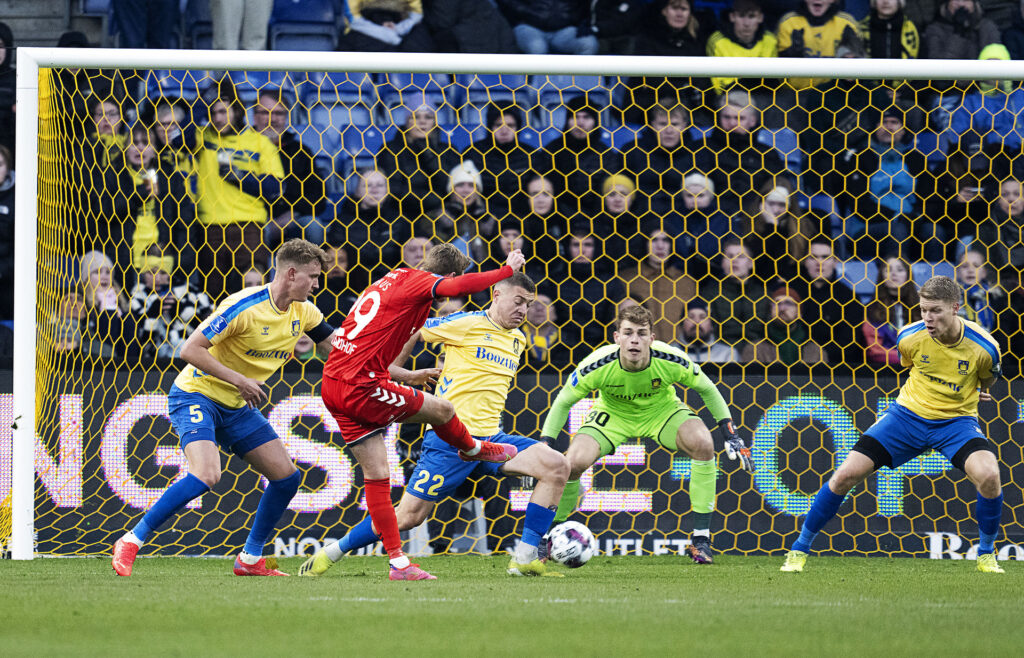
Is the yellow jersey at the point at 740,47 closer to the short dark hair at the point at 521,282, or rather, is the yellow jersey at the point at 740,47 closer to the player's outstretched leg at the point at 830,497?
the short dark hair at the point at 521,282

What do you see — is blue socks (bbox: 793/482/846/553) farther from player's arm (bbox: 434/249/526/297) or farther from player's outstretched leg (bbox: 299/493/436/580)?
player's arm (bbox: 434/249/526/297)

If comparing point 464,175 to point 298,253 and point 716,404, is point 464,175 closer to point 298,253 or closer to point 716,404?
point 716,404

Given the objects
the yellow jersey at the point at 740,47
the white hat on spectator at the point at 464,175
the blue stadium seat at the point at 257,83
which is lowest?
the white hat on spectator at the point at 464,175

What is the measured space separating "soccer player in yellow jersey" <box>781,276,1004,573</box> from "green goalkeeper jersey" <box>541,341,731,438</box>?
0.88m

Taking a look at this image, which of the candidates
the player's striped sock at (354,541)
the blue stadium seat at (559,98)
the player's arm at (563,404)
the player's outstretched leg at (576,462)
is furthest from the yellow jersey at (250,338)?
the blue stadium seat at (559,98)

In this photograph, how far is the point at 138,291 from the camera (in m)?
8.71

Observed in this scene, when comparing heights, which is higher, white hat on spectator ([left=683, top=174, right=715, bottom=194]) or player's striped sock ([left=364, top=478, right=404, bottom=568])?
white hat on spectator ([left=683, top=174, right=715, bottom=194])

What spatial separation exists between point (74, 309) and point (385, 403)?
3513mm

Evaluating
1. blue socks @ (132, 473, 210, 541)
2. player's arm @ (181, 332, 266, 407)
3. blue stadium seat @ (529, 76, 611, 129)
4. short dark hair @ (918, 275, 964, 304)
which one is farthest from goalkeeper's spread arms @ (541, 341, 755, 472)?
blue stadium seat @ (529, 76, 611, 129)

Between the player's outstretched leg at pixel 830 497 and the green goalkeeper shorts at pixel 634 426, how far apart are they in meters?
1.08

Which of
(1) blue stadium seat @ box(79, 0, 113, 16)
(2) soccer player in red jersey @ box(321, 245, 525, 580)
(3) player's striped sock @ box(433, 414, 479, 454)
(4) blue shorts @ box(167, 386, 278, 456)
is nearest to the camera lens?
(2) soccer player in red jersey @ box(321, 245, 525, 580)

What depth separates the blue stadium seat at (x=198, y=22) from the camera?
459 inches

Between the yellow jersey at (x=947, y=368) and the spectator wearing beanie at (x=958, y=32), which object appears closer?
the yellow jersey at (x=947, y=368)

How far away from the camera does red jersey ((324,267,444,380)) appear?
6.21 m
